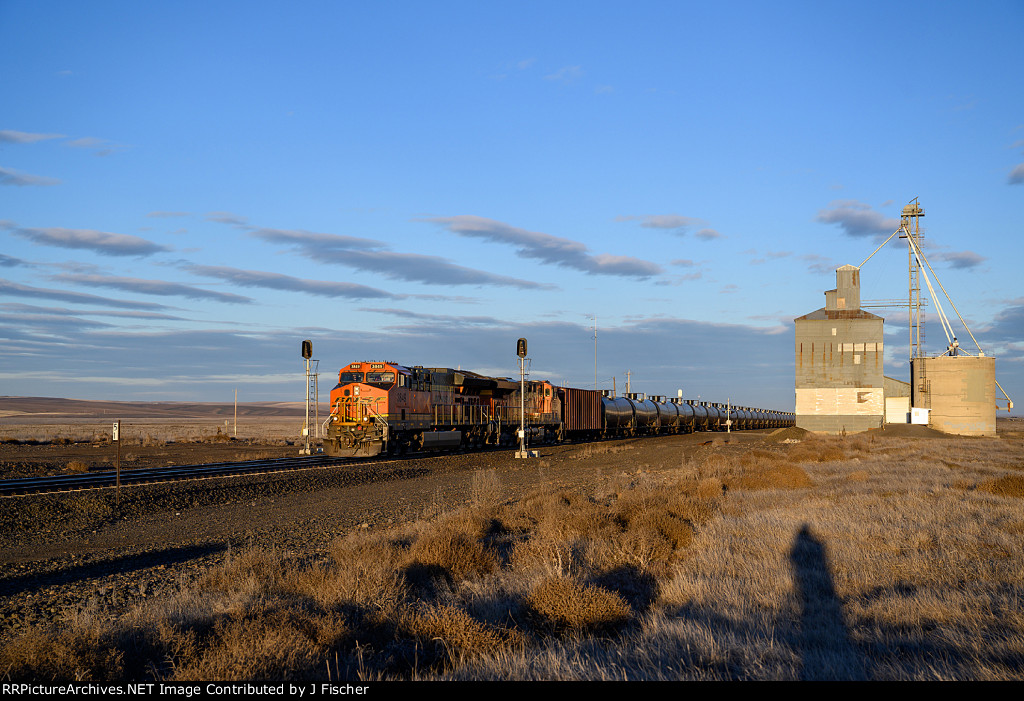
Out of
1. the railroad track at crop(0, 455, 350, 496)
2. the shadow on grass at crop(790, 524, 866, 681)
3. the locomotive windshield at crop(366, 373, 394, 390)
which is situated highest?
the locomotive windshield at crop(366, 373, 394, 390)

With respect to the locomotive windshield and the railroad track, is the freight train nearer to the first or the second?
the locomotive windshield

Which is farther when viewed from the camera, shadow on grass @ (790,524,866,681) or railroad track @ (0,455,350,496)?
railroad track @ (0,455,350,496)

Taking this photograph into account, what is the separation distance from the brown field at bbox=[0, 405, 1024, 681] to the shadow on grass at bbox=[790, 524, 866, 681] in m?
0.03

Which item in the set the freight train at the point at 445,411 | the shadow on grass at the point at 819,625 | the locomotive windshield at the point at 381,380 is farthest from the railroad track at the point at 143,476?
the shadow on grass at the point at 819,625

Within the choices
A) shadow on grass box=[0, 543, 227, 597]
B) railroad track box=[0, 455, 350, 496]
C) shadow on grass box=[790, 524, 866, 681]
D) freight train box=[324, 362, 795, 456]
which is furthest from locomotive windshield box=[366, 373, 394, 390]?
shadow on grass box=[790, 524, 866, 681]

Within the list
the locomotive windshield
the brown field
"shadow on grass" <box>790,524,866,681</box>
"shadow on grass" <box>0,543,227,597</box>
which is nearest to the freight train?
the locomotive windshield

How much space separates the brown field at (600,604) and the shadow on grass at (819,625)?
0.03 m

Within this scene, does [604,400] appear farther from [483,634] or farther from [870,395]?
[483,634]

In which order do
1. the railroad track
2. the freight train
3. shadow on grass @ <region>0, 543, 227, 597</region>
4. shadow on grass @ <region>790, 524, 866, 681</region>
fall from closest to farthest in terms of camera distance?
shadow on grass @ <region>790, 524, 866, 681</region>, shadow on grass @ <region>0, 543, 227, 597</region>, the railroad track, the freight train

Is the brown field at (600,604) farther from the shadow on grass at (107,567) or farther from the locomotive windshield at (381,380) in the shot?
the locomotive windshield at (381,380)

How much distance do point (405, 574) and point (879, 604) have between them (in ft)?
16.8

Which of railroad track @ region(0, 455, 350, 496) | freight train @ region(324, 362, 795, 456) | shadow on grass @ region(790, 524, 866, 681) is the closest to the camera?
shadow on grass @ region(790, 524, 866, 681)

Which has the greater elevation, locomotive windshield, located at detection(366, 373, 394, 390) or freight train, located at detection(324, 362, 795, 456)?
locomotive windshield, located at detection(366, 373, 394, 390)

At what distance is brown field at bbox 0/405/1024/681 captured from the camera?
5.30 m
